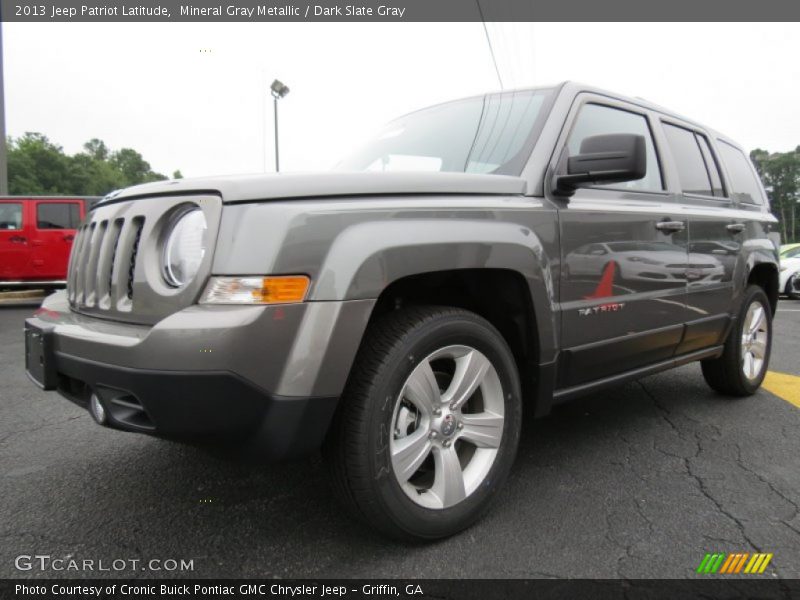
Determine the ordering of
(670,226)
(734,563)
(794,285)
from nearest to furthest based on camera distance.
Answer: (734,563), (670,226), (794,285)

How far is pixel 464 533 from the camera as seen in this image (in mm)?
2014

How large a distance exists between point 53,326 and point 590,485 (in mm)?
2165

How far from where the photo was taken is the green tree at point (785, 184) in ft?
247

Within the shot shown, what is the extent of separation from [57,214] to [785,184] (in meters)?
93.1

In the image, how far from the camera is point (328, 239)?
1.65m

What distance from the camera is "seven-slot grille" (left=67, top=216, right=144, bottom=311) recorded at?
1.82 metres

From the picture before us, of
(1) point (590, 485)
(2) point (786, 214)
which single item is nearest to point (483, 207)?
(1) point (590, 485)

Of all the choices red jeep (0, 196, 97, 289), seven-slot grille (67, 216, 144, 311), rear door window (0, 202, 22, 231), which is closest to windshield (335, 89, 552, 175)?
seven-slot grille (67, 216, 144, 311)

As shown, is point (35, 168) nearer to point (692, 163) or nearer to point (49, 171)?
point (49, 171)

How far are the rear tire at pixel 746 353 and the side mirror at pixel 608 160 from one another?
200cm

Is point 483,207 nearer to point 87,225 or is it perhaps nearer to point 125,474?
point 87,225

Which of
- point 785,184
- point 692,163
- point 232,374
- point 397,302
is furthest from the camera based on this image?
point 785,184

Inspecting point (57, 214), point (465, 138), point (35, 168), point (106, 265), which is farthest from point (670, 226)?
point (35, 168)

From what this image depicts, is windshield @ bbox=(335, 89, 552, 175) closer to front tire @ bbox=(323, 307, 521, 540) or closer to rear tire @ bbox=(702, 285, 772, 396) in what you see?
front tire @ bbox=(323, 307, 521, 540)
